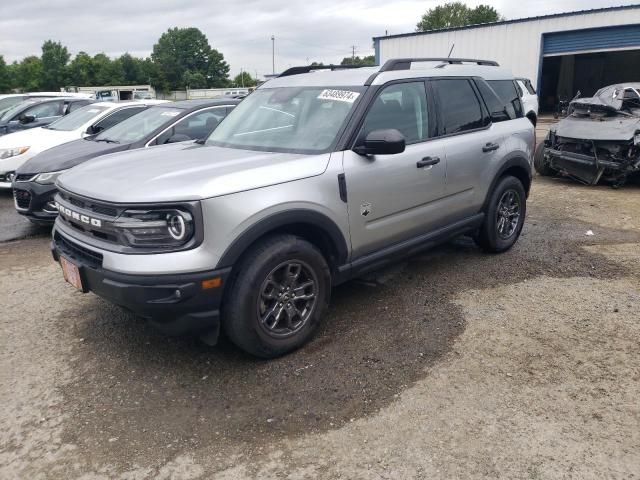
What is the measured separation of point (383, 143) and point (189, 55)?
119m

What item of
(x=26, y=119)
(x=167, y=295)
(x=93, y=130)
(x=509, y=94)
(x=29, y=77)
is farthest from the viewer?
(x=29, y=77)

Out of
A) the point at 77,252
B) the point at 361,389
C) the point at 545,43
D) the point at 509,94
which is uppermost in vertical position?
the point at 545,43

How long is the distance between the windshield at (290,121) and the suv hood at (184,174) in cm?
18

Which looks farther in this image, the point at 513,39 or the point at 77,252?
the point at 513,39

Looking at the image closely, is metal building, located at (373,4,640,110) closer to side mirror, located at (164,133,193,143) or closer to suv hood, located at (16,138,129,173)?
side mirror, located at (164,133,193,143)

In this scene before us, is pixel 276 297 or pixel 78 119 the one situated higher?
pixel 78 119

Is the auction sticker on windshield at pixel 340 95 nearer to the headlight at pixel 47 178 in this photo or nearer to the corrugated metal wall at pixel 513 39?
the headlight at pixel 47 178

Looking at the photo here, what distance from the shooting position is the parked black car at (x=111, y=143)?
602cm

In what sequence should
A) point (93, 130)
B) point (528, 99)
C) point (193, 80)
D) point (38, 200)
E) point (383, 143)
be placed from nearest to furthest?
point (383, 143) < point (38, 200) < point (93, 130) < point (528, 99) < point (193, 80)

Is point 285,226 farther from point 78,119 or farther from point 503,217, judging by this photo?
point 78,119

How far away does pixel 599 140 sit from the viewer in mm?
8086

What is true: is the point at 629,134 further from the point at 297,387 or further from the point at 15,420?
the point at 15,420

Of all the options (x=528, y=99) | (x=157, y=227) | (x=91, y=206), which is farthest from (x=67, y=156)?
(x=528, y=99)

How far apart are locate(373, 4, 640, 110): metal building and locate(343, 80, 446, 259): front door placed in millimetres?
16987
